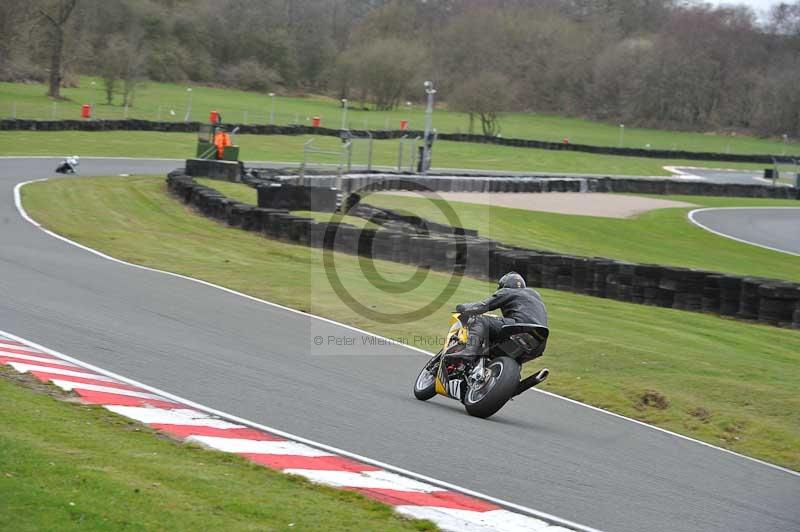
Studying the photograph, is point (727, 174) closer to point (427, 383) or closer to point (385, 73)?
point (385, 73)

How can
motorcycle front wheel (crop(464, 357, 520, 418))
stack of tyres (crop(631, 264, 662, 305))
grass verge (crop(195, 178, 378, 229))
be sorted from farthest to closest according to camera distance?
grass verge (crop(195, 178, 378, 229)) < stack of tyres (crop(631, 264, 662, 305)) < motorcycle front wheel (crop(464, 357, 520, 418))

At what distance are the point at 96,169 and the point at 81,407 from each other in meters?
26.3

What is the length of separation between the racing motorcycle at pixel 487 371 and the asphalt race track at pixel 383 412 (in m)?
0.18

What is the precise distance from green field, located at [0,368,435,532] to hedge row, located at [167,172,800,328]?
10.6m

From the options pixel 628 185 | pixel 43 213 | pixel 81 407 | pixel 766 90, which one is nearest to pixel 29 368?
pixel 81 407

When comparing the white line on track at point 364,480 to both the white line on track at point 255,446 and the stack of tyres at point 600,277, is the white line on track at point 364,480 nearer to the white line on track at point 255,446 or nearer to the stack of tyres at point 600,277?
the white line on track at point 255,446

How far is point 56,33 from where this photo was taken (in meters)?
54.6

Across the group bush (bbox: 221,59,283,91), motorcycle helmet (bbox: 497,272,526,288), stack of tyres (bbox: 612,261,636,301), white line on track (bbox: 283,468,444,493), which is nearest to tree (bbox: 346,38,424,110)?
bush (bbox: 221,59,283,91)

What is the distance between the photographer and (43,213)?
21234 millimetres

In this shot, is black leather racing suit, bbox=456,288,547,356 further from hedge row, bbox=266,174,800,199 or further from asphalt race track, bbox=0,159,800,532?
hedge row, bbox=266,174,800,199

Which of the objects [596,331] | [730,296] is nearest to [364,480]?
[596,331]

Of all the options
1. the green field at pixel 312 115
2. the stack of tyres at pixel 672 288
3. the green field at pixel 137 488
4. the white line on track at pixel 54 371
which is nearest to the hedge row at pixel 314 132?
the green field at pixel 312 115

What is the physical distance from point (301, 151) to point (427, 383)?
38537 millimetres

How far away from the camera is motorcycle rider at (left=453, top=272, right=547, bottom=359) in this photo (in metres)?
8.98
